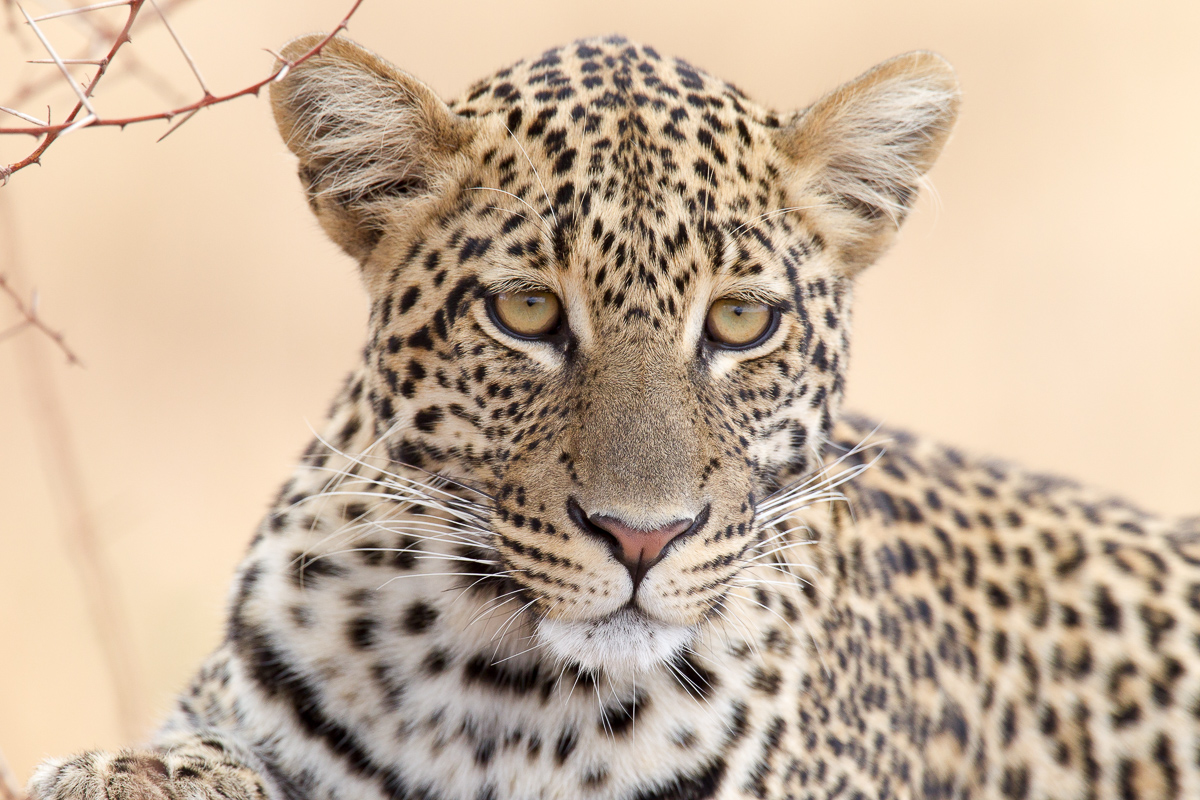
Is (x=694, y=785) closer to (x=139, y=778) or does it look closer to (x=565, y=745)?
(x=565, y=745)

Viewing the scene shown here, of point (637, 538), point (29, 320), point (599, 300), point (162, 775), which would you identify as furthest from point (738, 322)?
point (162, 775)

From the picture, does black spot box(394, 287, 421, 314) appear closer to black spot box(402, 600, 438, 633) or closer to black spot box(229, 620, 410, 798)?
black spot box(402, 600, 438, 633)

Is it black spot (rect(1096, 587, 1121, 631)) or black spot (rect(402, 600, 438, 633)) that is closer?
black spot (rect(402, 600, 438, 633))

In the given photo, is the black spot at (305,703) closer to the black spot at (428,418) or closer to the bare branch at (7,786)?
the black spot at (428,418)

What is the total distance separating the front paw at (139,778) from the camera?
402 centimetres

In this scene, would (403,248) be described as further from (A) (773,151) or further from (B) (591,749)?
(B) (591,749)

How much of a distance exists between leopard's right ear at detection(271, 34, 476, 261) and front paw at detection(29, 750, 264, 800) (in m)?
1.76

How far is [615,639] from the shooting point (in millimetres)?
3953

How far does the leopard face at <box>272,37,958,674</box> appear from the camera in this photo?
392cm

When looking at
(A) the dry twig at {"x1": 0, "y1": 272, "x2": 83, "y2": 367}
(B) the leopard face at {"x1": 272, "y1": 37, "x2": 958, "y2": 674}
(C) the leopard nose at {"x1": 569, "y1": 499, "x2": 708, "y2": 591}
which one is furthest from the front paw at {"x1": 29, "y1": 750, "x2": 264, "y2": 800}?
(C) the leopard nose at {"x1": 569, "y1": 499, "x2": 708, "y2": 591}

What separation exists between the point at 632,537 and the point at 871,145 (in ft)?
6.45

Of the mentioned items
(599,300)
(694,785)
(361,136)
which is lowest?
(694,785)

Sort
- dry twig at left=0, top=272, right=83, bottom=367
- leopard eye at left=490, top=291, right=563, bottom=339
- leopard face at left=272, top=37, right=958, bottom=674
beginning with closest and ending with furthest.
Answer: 1. dry twig at left=0, top=272, right=83, bottom=367
2. leopard face at left=272, top=37, right=958, bottom=674
3. leopard eye at left=490, top=291, right=563, bottom=339

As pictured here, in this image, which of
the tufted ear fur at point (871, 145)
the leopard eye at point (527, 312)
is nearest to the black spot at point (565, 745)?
the leopard eye at point (527, 312)
